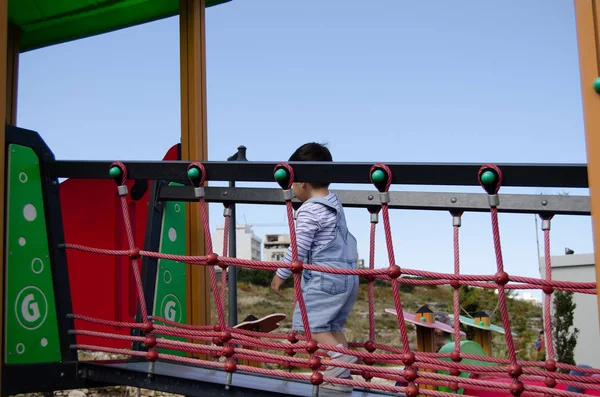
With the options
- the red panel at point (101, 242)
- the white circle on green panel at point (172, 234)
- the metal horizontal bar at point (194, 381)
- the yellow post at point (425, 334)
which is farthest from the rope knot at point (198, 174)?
the yellow post at point (425, 334)

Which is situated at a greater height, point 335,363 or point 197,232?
point 197,232

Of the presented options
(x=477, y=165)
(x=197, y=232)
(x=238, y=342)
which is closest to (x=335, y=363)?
(x=238, y=342)

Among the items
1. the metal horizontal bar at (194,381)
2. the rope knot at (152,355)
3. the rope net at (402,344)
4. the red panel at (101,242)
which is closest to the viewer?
the rope net at (402,344)

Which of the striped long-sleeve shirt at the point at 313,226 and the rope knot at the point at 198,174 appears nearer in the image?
the rope knot at the point at 198,174

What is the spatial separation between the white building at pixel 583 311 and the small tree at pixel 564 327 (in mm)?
709

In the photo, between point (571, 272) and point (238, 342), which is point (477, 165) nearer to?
point (238, 342)

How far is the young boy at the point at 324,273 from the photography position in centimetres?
238

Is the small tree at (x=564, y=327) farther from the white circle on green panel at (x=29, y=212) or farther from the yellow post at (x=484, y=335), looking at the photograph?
the white circle on green panel at (x=29, y=212)

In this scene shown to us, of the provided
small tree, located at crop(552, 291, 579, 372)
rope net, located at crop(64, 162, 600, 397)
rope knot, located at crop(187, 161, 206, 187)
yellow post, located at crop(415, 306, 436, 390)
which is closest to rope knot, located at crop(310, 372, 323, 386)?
rope net, located at crop(64, 162, 600, 397)

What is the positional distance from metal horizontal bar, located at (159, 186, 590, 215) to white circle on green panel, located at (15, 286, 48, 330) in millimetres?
783

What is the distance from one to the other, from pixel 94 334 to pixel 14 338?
0.26 metres

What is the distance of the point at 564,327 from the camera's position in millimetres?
10891

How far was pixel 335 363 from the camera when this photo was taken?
2.04 meters

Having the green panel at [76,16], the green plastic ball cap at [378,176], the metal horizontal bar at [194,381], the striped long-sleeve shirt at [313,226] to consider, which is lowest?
the metal horizontal bar at [194,381]
